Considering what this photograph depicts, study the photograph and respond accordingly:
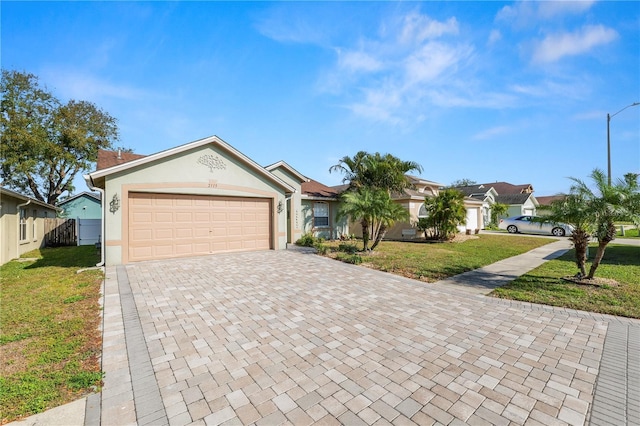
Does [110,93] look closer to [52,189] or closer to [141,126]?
[141,126]

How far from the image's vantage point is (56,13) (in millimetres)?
8477

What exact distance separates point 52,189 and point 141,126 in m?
18.5

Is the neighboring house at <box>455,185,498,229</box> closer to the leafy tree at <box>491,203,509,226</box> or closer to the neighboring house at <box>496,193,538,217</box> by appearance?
the leafy tree at <box>491,203,509,226</box>

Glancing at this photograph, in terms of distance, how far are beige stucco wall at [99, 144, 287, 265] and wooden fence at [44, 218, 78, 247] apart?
1197cm

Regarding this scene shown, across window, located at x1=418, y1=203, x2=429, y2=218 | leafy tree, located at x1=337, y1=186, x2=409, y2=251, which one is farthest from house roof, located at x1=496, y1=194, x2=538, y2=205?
leafy tree, located at x1=337, y1=186, x2=409, y2=251

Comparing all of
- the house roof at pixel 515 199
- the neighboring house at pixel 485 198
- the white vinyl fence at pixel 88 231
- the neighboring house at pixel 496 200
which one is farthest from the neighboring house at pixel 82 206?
the house roof at pixel 515 199

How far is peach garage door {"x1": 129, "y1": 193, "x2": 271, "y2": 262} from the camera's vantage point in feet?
33.3

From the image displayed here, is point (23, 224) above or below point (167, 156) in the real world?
below

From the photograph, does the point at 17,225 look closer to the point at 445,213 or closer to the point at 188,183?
the point at 188,183

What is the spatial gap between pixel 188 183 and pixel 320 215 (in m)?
9.04

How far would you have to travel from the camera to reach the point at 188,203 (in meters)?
11.1

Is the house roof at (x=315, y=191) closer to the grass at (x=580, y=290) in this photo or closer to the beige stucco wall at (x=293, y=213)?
the beige stucco wall at (x=293, y=213)

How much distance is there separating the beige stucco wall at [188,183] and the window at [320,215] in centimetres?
454

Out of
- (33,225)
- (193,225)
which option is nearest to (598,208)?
(193,225)
